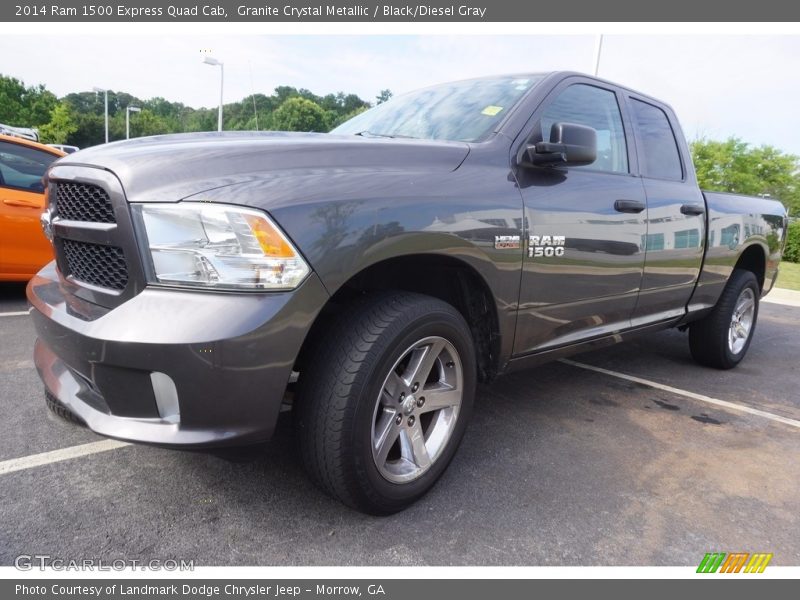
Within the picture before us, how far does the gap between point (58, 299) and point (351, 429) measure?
117cm

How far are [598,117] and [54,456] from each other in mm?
3218

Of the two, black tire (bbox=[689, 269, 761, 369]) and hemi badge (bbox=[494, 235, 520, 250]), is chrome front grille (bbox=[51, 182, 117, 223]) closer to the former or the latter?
hemi badge (bbox=[494, 235, 520, 250])

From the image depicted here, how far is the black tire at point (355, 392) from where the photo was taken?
1828mm

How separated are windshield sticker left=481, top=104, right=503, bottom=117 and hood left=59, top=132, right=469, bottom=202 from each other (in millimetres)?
534

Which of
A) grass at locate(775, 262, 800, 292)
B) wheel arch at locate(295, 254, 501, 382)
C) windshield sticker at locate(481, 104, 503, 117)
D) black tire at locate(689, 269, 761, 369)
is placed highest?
windshield sticker at locate(481, 104, 503, 117)

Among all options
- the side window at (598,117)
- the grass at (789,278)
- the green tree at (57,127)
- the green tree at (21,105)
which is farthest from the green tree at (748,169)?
the green tree at (21,105)

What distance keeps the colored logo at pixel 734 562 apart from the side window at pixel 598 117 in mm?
1839

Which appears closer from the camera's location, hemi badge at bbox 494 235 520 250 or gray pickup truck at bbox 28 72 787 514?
gray pickup truck at bbox 28 72 787 514

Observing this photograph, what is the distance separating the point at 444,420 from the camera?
2.31m

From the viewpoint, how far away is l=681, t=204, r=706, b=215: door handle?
11.6 feet

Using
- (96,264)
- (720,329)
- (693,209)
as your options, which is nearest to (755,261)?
(720,329)

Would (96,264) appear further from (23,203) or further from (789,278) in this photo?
(789,278)

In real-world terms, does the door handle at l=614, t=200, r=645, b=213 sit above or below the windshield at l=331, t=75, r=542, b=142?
below

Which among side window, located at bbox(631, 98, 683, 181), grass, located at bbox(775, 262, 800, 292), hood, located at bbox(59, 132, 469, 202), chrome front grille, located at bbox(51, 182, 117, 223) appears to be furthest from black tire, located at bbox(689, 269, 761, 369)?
grass, located at bbox(775, 262, 800, 292)
